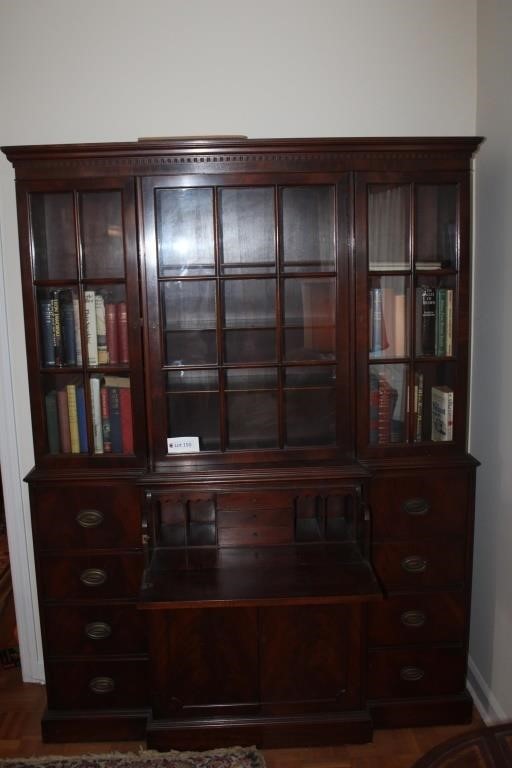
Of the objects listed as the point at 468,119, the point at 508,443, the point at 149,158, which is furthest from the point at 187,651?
the point at 468,119

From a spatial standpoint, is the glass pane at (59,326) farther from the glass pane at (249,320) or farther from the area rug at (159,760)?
the area rug at (159,760)

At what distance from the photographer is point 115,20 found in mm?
2086

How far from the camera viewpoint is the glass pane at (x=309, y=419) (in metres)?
2.01

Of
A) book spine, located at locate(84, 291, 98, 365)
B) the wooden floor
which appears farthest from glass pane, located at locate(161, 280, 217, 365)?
the wooden floor

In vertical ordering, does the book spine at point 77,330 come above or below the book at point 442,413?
above

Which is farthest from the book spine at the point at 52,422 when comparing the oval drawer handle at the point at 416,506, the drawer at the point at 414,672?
the drawer at the point at 414,672

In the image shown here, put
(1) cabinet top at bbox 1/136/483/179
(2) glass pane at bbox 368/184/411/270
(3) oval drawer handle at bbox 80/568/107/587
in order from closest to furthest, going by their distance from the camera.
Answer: (1) cabinet top at bbox 1/136/483/179 < (2) glass pane at bbox 368/184/411/270 < (3) oval drawer handle at bbox 80/568/107/587

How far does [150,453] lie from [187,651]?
0.66m

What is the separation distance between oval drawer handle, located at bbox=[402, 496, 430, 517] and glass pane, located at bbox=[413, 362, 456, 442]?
0.21 m

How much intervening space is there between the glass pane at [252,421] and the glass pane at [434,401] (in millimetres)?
501

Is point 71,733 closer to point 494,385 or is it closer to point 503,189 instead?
point 494,385

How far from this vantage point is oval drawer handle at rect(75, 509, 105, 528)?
6.55 feet

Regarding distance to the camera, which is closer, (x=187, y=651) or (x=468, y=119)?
(x=187, y=651)

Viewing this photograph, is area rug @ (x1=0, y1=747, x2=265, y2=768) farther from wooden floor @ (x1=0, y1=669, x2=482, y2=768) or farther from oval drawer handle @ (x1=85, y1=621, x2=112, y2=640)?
oval drawer handle @ (x1=85, y1=621, x2=112, y2=640)
